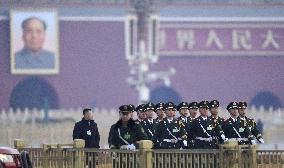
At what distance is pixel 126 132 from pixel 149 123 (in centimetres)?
104

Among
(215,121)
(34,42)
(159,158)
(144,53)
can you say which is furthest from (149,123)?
(144,53)

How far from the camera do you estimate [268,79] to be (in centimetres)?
6156

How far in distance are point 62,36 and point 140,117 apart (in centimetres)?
3620

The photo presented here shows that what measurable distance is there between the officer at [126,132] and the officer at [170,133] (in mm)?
567

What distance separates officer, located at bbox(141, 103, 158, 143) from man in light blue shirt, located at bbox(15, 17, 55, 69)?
36.1 metres

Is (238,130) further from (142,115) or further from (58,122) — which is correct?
(58,122)

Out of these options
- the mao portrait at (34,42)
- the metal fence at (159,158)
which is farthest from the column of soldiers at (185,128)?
the mao portrait at (34,42)

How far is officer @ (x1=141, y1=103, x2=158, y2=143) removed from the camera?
2453 centimetres

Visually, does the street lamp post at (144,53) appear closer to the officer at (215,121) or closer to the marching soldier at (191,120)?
the marching soldier at (191,120)

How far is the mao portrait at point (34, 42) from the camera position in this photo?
60188 millimetres

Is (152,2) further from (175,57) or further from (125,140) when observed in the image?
(125,140)

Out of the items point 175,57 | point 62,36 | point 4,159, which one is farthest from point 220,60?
point 4,159

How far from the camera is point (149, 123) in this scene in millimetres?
24672

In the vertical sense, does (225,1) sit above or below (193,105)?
above
